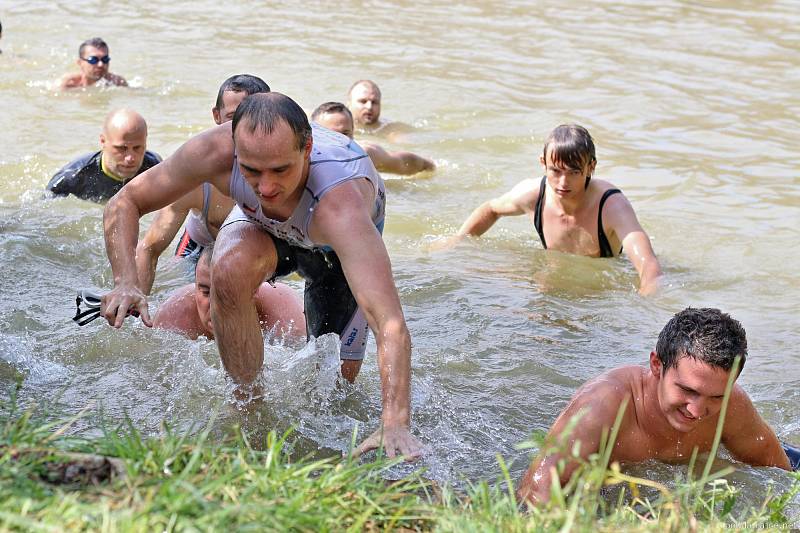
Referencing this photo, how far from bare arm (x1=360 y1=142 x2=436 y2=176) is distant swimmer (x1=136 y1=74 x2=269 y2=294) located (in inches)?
131

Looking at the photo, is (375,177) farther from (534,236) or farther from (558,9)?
(558,9)

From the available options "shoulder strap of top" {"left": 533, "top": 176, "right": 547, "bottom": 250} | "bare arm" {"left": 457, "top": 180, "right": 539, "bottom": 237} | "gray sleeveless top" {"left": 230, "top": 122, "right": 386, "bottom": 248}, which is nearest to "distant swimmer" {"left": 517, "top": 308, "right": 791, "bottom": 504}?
"gray sleeveless top" {"left": 230, "top": 122, "right": 386, "bottom": 248}

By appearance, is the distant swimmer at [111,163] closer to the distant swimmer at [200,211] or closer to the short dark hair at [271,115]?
the distant swimmer at [200,211]

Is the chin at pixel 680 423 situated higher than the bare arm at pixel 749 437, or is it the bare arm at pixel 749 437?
the chin at pixel 680 423

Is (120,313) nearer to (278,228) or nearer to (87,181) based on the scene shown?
(278,228)

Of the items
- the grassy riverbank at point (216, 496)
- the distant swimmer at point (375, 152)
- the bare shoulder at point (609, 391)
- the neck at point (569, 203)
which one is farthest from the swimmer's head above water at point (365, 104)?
the grassy riverbank at point (216, 496)

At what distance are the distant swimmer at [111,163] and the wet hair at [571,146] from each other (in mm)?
2994

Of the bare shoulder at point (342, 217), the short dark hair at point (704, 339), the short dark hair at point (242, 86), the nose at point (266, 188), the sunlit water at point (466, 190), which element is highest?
the short dark hair at point (242, 86)

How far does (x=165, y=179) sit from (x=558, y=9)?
13669 mm

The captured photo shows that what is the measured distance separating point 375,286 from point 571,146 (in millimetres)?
3607

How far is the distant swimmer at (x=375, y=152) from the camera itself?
860 cm

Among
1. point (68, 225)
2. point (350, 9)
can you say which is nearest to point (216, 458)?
point (68, 225)

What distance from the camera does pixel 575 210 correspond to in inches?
312

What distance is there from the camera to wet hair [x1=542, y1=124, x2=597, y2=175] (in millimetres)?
7289
